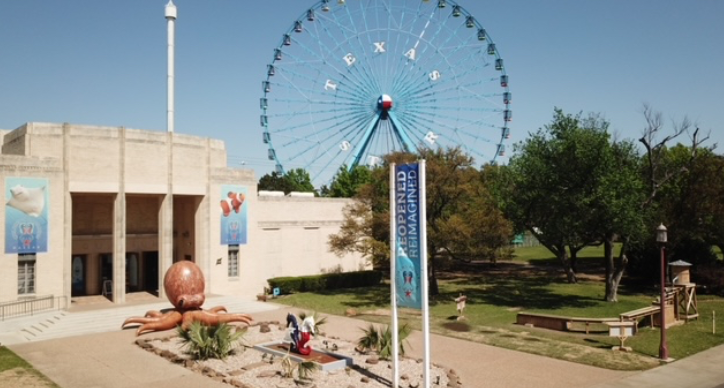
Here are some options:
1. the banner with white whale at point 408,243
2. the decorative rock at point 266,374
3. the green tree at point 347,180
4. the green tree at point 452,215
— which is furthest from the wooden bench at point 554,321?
the green tree at point 347,180

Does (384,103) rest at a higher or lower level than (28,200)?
higher

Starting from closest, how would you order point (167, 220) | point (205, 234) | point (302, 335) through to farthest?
1. point (302, 335)
2. point (167, 220)
3. point (205, 234)

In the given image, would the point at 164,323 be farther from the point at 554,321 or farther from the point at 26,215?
the point at 554,321

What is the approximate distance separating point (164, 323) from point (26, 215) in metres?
9.72

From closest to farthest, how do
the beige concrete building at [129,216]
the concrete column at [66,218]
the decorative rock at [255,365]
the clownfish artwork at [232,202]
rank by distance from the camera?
the decorative rock at [255,365], the beige concrete building at [129,216], the concrete column at [66,218], the clownfish artwork at [232,202]

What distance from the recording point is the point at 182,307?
23828 mm

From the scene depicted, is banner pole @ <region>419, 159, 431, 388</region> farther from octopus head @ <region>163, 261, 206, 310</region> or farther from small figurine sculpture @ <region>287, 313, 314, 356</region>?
octopus head @ <region>163, 261, 206, 310</region>

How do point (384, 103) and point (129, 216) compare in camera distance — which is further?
point (384, 103)

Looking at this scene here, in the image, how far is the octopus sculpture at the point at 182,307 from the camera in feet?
77.4

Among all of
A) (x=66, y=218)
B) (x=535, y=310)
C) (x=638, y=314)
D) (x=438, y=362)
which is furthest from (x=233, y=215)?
(x=638, y=314)

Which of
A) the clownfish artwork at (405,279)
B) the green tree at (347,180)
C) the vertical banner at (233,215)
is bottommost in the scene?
the clownfish artwork at (405,279)

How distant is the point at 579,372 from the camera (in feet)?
57.7

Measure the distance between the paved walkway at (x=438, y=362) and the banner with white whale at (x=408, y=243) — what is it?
3006 mm

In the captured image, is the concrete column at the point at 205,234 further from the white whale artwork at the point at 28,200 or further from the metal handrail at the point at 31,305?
the white whale artwork at the point at 28,200
